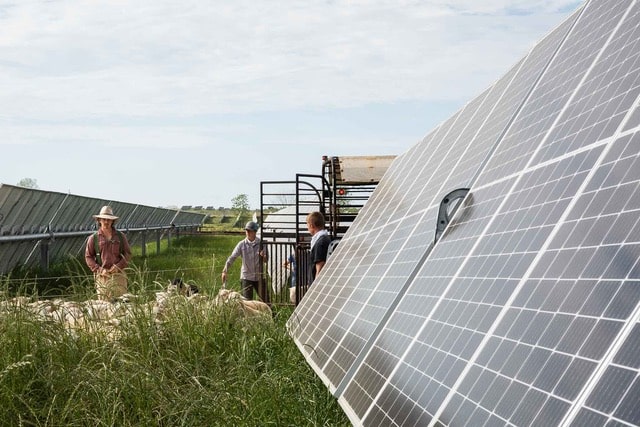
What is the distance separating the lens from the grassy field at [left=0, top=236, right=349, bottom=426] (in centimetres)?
593

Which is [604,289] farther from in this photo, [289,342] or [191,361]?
[289,342]

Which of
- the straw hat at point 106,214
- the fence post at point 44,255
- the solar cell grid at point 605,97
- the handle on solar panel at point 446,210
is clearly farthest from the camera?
the fence post at point 44,255

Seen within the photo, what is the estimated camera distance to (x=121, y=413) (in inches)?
243

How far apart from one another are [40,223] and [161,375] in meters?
18.8

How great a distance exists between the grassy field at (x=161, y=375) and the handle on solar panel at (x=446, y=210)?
145cm

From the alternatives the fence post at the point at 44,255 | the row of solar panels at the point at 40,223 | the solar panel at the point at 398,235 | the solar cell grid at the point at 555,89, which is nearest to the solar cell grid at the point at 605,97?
the solar cell grid at the point at 555,89

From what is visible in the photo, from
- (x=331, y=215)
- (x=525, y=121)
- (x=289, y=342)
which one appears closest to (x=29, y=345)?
(x=289, y=342)

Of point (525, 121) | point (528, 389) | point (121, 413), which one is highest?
point (525, 121)

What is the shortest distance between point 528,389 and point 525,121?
9.31ft

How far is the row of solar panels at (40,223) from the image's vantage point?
21266mm

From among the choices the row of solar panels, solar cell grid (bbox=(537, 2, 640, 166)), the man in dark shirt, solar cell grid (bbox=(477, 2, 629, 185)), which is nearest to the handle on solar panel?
solar cell grid (bbox=(477, 2, 629, 185))

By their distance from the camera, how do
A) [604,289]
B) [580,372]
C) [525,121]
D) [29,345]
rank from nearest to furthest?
[580,372]
[604,289]
[525,121]
[29,345]

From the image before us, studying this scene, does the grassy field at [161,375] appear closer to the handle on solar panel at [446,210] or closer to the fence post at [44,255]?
the handle on solar panel at [446,210]

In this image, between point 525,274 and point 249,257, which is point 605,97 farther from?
point 249,257
